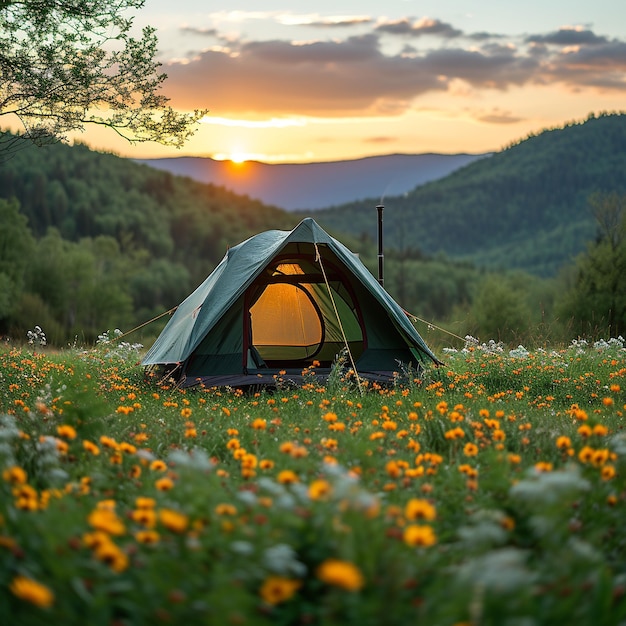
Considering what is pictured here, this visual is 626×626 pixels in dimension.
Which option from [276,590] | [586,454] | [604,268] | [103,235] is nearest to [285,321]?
[586,454]

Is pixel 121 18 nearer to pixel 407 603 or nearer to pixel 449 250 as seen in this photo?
pixel 407 603

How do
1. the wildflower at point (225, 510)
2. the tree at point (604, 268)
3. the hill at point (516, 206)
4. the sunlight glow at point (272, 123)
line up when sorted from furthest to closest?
the hill at point (516, 206) < the tree at point (604, 268) < the sunlight glow at point (272, 123) < the wildflower at point (225, 510)

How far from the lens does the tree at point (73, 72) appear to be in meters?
9.81

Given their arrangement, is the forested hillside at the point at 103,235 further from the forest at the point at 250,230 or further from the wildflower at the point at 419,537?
the wildflower at the point at 419,537

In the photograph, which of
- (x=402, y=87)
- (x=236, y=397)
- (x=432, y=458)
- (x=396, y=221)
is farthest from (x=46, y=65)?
(x=396, y=221)

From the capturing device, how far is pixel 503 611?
7.31ft

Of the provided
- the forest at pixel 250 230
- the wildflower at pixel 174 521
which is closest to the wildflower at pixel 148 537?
the wildflower at pixel 174 521

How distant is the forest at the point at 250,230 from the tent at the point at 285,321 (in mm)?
41651

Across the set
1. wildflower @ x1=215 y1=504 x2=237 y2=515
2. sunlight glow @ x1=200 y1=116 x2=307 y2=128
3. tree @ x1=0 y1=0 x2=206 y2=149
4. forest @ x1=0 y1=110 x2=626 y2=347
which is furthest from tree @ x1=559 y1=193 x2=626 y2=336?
wildflower @ x1=215 y1=504 x2=237 y2=515

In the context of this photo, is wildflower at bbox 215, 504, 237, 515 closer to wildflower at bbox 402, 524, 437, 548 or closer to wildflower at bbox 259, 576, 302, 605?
wildflower at bbox 259, 576, 302, 605

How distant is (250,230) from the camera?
99.1 metres

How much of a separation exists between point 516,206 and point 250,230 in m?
34.0

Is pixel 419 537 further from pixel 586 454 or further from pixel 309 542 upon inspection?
pixel 586 454

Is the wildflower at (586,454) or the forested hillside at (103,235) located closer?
the wildflower at (586,454)
